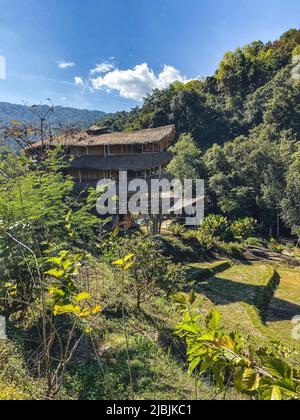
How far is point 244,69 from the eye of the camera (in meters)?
45.6

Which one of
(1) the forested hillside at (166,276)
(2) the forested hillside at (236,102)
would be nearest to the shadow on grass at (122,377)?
(1) the forested hillside at (166,276)

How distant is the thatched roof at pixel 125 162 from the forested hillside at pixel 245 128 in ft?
37.7

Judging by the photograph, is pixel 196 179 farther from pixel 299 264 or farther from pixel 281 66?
pixel 281 66

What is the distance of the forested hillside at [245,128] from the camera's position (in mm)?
26516

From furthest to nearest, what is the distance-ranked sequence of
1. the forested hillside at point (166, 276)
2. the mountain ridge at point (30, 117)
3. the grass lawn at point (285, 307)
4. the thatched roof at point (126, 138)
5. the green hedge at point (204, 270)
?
the thatched roof at point (126, 138) < the green hedge at point (204, 270) < the mountain ridge at point (30, 117) < the grass lawn at point (285, 307) < the forested hillside at point (166, 276)

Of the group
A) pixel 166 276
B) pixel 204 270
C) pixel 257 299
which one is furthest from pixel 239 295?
pixel 166 276

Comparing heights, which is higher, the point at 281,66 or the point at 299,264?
the point at 281,66

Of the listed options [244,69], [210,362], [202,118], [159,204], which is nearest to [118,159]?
[159,204]

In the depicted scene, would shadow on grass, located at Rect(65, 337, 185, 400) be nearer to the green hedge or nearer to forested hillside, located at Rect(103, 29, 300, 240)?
the green hedge

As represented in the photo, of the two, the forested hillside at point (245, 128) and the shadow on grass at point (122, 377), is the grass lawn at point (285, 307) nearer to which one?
the shadow on grass at point (122, 377)

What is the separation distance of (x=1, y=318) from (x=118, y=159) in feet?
43.6

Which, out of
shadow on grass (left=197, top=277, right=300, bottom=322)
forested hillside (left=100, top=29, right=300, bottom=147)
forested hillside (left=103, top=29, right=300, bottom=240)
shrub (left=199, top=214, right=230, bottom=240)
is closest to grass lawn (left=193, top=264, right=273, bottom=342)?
shadow on grass (left=197, top=277, right=300, bottom=322)

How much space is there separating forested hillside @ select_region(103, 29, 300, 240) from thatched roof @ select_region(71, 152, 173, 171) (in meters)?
11.5

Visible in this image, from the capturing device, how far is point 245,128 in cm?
4072
